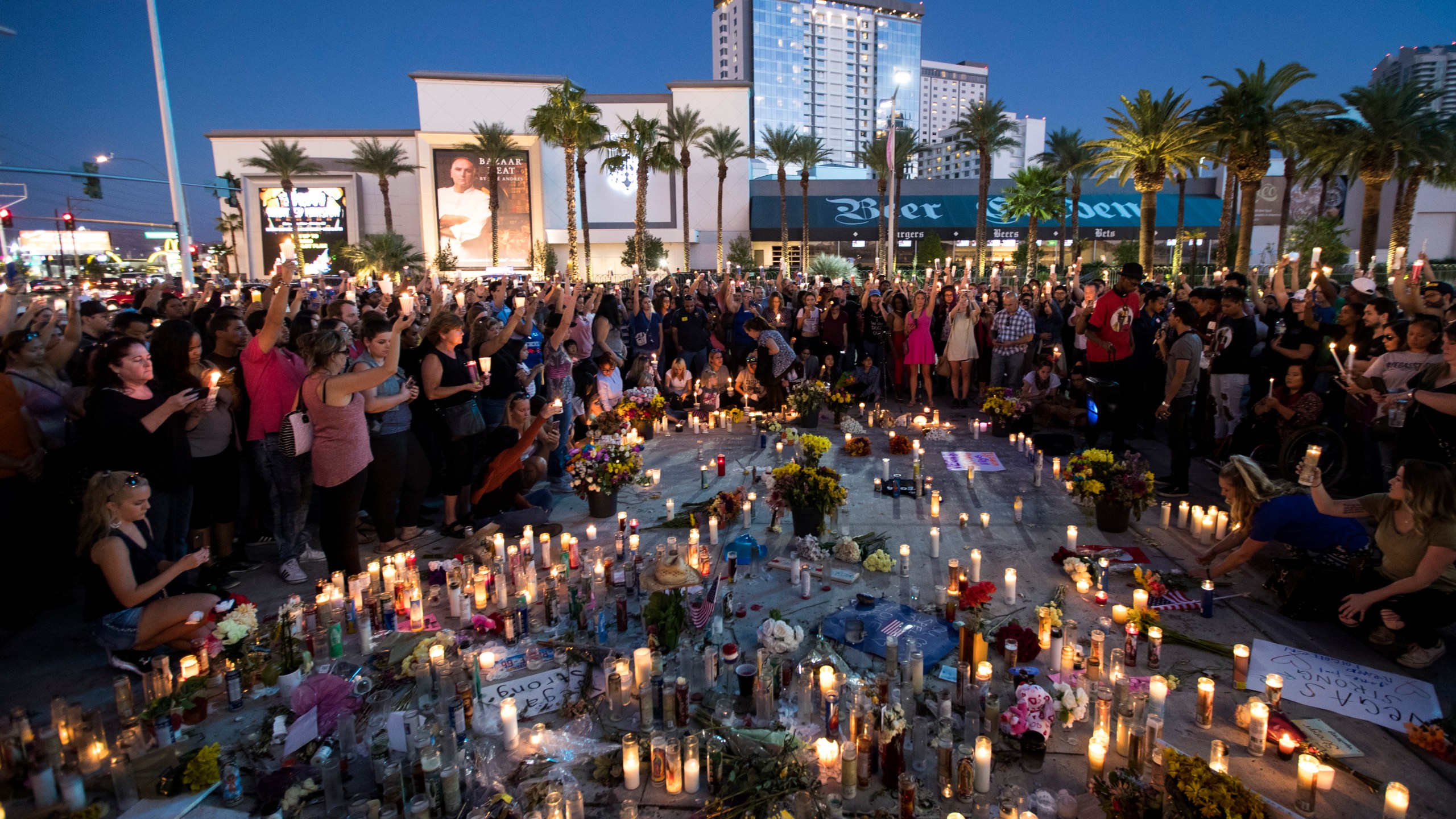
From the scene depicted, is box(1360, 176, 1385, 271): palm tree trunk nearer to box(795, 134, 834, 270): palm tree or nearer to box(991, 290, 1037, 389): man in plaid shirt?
box(991, 290, 1037, 389): man in plaid shirt

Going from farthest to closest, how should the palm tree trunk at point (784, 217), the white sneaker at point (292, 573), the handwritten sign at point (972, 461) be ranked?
the palm tree trunk at point (784, 217) → the handwritten sign at point (972, 461) → the white sneaker at point (292, 573)

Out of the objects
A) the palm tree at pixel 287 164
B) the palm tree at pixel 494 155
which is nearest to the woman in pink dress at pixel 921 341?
the palm tree at pixel 494 155

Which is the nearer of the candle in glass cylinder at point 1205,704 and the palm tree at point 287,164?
the candle in glass cylinder at point 1205,704

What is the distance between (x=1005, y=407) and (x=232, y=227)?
57.7 metres

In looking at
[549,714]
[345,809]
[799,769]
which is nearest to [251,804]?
[345,809]

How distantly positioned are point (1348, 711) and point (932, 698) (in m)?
2.30

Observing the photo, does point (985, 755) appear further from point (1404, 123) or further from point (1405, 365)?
point (1404, 123)

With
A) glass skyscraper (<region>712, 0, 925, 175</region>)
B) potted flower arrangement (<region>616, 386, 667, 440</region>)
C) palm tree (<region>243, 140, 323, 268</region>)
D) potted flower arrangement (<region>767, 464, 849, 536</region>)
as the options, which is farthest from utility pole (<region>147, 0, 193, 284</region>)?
glass skyscraper (<region>712, 0, 925, 175</region>)

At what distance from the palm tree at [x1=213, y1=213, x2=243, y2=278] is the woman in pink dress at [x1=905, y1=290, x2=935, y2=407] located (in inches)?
2129

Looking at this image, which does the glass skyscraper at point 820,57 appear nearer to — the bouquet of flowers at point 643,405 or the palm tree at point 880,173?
the palm tree at point 880,173

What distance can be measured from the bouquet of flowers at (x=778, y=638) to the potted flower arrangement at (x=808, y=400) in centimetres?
654

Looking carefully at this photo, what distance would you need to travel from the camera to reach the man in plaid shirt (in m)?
11.9

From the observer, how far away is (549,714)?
434 cm

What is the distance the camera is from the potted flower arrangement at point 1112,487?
21.8ft
